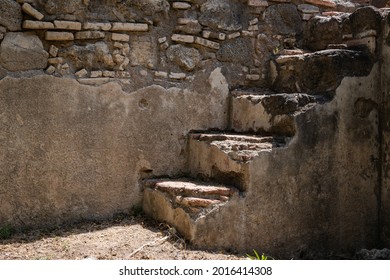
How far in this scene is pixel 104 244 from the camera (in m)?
3.48

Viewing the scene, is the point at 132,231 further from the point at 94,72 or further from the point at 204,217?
the point at 94,72

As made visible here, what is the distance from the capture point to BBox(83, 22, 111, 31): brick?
3.94m

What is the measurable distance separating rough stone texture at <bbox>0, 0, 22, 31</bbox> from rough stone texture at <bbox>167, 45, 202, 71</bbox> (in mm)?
1263

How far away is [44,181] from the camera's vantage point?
3.77 m

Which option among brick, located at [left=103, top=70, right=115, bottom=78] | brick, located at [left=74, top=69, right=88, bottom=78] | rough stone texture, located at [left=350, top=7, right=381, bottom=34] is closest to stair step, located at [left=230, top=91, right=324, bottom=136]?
rough stone texture, located at [left=350, top=7, right=381, bottom=34]

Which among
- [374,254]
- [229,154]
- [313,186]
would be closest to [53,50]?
[229,154]

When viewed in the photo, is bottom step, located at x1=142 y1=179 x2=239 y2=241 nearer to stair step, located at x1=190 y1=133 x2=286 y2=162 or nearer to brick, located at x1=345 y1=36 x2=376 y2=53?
stair step, located at x1=190 y1=133 x2=286 y2=162

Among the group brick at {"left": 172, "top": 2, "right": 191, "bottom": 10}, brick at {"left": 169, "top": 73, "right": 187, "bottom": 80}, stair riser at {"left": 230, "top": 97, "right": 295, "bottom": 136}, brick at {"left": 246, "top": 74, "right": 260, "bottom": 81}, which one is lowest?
stair riser at {"left": 230, "top": 97, "right": 295, "bottom": 136}

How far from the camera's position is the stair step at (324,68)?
392cm

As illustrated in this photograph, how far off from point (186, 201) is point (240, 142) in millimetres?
652

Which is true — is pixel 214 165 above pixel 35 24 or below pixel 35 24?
below

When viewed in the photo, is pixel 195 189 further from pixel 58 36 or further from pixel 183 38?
pixel 58 36

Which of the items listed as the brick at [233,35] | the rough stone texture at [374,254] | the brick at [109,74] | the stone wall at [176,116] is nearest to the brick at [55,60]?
the stone wall at [176,116]

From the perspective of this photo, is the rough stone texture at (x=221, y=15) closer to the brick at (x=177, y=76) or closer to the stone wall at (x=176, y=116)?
the stone wall at (x=176, y=116)
